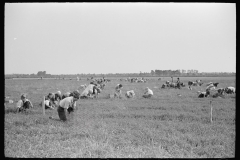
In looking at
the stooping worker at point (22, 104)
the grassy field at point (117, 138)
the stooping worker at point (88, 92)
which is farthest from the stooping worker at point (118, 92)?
the stooping worker at point (22, 104)

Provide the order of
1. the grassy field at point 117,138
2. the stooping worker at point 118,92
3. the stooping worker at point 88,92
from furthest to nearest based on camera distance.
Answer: the stooping worker at point 118,92 < the stooping worker at point 88,92 < the grassy field at point 117,138

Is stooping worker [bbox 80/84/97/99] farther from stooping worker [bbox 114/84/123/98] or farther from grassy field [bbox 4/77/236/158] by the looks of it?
grassy field [bbox 4/77/236/158]

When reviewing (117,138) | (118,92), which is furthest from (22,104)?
(118,92)

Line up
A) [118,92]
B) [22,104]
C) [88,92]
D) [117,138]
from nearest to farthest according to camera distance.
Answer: [117,138] < [22,104] < [88,92] < [118,92]

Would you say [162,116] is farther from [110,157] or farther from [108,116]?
[110,157]

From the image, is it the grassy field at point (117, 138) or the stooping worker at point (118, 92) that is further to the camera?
the stooping worker at point (118, 92)

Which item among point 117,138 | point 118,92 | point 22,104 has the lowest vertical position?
point 117,138

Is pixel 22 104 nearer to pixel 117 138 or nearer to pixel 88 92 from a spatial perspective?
pixel 117 138

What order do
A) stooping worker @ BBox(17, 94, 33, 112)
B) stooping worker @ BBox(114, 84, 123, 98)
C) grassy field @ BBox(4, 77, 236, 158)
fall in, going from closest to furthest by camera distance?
1. grassy field @ BBox(4, 77, 236, 158)
2. stooping worker @ BBox(17, 94, 33, 112)
3. stooping worker @ BBox(114, 84, 123, 98)

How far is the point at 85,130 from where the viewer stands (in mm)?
6602

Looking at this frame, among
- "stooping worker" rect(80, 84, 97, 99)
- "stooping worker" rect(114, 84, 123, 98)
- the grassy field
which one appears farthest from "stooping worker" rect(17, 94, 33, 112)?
"stooping worker" rect(114, 84, 123, 98)

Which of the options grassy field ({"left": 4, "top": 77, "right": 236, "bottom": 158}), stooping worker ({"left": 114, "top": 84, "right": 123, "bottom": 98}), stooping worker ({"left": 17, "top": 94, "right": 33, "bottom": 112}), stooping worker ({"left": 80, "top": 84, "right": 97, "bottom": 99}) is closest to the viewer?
grassy field ({"left": 4, "top": 77, "right": 236, "bottom": 158})

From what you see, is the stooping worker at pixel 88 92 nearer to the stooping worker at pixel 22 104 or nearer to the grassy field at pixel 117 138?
the stooping worker at pixel 22 104

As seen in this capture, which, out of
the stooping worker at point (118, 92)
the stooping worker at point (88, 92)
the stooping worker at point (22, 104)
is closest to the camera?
the stooping worker at point (22, 104)
